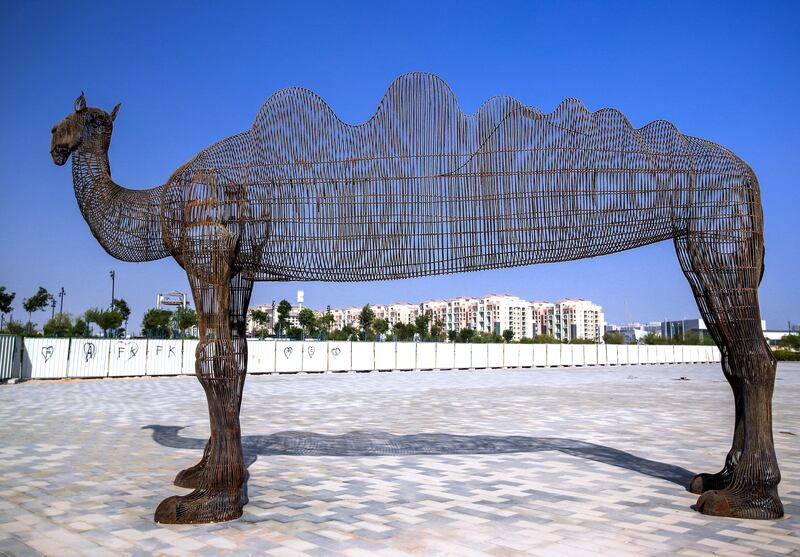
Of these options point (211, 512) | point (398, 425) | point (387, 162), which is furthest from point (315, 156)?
point (398, 425)

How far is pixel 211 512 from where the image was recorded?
6.23 m

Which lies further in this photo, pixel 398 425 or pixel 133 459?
pixel 398 425

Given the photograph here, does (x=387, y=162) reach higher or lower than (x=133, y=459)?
higher

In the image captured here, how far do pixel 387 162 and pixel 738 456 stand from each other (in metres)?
5.16

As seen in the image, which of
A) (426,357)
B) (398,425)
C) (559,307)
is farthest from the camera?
(559,307)

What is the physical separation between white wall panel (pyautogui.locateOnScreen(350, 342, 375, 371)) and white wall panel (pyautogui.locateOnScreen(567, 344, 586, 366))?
819 inches

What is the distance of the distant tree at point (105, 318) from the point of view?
64.3 metres

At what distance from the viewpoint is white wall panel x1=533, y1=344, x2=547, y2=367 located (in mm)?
49469

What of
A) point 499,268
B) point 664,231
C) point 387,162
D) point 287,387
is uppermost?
point 387,162

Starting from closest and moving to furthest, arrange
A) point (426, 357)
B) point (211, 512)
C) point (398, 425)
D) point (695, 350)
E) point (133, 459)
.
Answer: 1. point (211, 512)
2. point (133, 459)
3. point (398, 425)
4. point (426, 357)
5. point (695, 350)

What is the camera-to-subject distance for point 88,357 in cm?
2895

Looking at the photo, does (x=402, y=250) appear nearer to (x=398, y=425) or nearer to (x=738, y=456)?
(x=738, y=456)

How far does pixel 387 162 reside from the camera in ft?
23.4

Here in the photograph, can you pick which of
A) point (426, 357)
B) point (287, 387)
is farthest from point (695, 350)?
point (287, 387)
